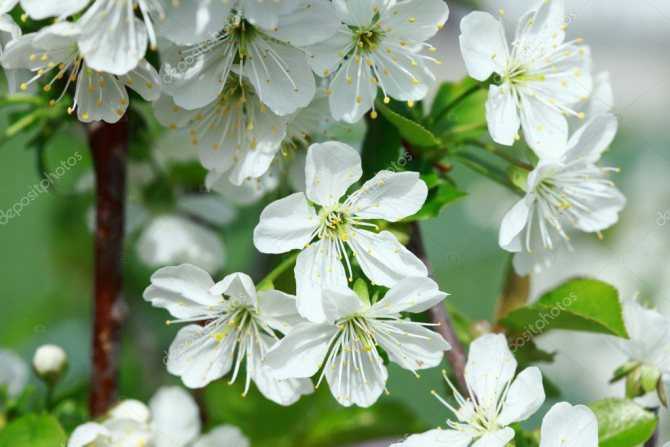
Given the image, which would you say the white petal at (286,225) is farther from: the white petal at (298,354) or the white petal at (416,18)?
the white petal at (416,18)

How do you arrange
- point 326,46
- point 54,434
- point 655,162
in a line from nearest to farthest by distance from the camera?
point 326,46
point 54,434
point 655,162

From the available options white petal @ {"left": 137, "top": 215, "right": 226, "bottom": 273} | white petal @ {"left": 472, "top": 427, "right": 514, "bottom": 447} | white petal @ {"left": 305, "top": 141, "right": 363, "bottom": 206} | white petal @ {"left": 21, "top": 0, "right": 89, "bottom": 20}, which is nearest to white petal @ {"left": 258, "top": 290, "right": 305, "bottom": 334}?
white petal @ {"left": 305, "top": 141, "right": 363, "bottom": 206}

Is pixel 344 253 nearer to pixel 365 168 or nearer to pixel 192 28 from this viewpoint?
pixel 365 168

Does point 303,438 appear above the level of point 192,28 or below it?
below

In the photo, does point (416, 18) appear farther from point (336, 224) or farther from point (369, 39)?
point (336, 224)

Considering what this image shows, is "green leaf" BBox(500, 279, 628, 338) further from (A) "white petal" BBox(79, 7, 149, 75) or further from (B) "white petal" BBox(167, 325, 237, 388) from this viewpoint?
(A) "white petal" BBox(79, 7, 149, 75)

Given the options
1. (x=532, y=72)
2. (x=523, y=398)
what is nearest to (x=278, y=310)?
(x=523, y=398)

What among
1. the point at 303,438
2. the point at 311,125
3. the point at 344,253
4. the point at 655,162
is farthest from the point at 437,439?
the point at 655,162

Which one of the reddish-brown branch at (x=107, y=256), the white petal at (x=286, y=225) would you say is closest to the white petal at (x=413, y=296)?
the white petal at (x=286, y=225)
